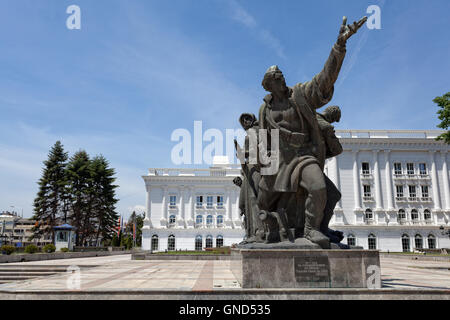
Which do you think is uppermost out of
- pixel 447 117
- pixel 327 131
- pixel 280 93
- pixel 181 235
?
pixel 447 117

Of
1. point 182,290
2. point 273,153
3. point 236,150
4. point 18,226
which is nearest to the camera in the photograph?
point 182,290

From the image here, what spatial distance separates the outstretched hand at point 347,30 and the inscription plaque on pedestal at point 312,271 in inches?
140

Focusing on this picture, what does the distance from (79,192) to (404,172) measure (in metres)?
50.2

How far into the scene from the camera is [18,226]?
9619 centimetres

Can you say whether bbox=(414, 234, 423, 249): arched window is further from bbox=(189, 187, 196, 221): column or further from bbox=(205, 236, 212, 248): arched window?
bbox=(189, 187, 196, 221): column

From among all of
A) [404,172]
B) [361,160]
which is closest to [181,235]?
[361,160]

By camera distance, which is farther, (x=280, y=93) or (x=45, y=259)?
(x=45, y=259)

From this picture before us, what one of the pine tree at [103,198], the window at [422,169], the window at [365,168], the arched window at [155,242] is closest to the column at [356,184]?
the window at [365,168]

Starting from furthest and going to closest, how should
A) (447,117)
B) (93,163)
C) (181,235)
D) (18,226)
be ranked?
(18,226), (181,235), (93,163), (447,117)

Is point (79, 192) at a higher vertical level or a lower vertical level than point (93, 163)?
lower

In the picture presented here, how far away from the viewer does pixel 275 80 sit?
5.93m

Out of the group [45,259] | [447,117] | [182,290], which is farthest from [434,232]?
[182,290]

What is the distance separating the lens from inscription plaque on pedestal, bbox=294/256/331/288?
16.1 ft

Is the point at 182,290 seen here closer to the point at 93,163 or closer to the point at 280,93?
the point at 280,93
